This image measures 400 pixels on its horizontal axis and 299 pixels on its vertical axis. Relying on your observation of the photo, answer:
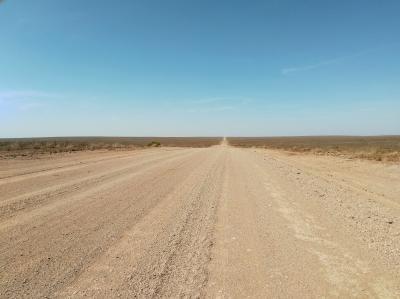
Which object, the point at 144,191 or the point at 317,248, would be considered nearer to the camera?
the point at 317,248

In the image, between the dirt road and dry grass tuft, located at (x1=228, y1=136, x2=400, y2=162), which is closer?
the dirt road

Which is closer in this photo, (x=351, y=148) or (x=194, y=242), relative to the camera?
(x=194, y=242)

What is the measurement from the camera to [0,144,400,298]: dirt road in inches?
146

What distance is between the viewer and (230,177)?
41.1ft

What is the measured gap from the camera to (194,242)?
5.16 meters

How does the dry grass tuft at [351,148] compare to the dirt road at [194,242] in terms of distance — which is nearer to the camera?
the dirt road at [194,242]

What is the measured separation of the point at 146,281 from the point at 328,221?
13.3 ft

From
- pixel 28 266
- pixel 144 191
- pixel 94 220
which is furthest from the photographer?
pixel 144 191

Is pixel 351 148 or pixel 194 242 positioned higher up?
pixel 351 148

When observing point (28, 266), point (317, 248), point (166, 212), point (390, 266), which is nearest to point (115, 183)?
point (166, 212)

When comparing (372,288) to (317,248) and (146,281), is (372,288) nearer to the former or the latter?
(317,248)

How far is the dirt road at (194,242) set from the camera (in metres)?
3.72

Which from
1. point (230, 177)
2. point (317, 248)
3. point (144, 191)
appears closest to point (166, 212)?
point (144, 191)

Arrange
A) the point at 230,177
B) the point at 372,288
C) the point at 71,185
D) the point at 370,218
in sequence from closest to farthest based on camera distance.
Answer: the point at 372,288 → the point at 370,218 → the point at 71,185 → the point at 230,177
